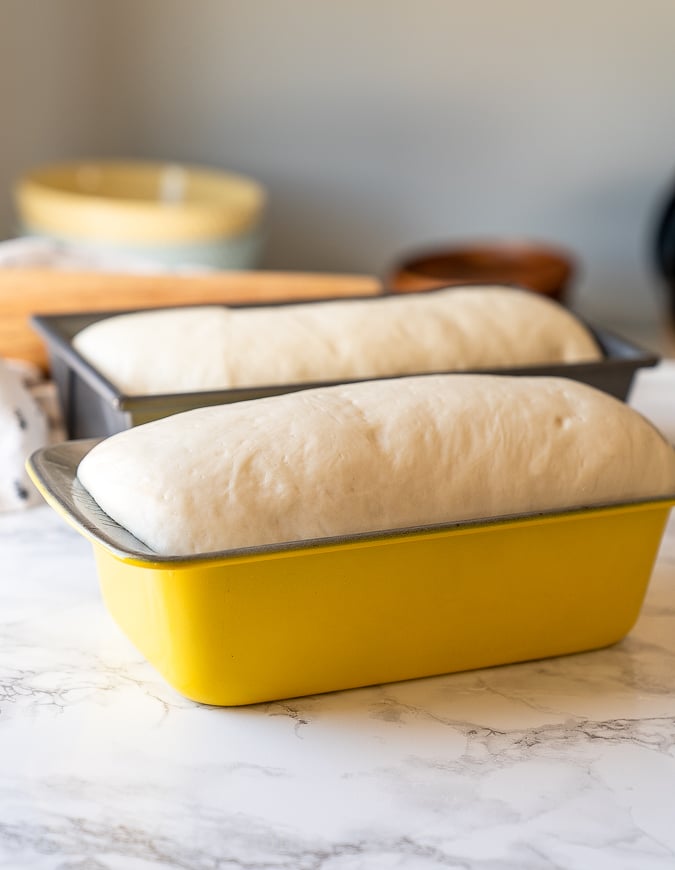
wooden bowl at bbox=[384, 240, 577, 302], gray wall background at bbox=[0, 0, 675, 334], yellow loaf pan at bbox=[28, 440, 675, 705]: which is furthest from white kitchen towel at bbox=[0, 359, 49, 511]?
gray wall background at bbox=[0, 0, 675, 334]

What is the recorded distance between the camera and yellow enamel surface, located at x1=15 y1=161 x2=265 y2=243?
211 centimetres

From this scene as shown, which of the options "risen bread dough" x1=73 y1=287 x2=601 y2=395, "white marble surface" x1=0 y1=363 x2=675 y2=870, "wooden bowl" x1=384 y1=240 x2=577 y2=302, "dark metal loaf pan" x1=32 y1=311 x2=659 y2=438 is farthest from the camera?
"wooden bowl" x1=384 y1=240 x2=577 y2=302

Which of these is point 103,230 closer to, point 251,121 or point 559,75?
point 251,121

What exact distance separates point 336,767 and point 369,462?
19 centimetres

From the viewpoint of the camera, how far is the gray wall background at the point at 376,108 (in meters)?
2.92

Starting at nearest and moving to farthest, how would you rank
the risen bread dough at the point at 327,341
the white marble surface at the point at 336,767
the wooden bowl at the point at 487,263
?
the white marble surface at the point at 336,767
the risen bread dough at the point at 327,341
the wooden bowl at the point at 487,263

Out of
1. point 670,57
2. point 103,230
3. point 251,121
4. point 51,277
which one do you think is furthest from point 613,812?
point 670,57

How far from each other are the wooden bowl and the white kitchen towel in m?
1.78

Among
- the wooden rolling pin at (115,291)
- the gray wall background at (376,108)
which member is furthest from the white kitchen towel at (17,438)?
the gray wall background at (376,108)

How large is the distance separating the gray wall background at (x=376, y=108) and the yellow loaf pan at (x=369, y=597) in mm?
2397

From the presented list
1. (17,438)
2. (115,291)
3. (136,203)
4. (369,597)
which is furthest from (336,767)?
(136,203)

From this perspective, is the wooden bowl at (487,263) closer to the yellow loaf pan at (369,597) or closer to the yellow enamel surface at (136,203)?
the yellow enamel surface at (136,203)

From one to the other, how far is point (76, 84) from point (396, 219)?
96 cm

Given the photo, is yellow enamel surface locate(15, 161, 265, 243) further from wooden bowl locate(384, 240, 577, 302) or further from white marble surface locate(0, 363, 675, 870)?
white marble surface locate(0, 363, 675, 870)
